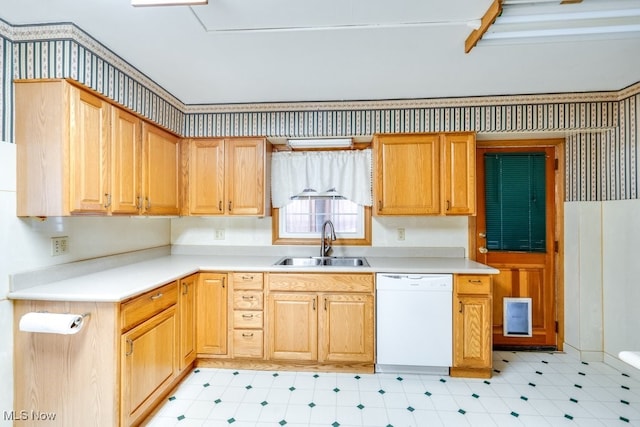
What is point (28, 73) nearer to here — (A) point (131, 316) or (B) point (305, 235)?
(A) point (131, 316)

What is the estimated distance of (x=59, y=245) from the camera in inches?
73.7

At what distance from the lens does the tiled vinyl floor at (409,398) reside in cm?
187

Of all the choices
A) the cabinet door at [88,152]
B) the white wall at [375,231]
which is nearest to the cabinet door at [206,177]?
the white wall at [375,231]

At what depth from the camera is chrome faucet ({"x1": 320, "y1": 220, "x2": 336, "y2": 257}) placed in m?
2.86

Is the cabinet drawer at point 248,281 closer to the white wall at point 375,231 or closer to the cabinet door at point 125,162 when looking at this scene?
the white wall at point 375,231

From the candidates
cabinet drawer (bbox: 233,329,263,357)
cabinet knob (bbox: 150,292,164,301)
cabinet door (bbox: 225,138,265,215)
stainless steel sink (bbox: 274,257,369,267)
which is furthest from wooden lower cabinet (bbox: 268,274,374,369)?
cabinet knob (bbox: 150,292,164,301)

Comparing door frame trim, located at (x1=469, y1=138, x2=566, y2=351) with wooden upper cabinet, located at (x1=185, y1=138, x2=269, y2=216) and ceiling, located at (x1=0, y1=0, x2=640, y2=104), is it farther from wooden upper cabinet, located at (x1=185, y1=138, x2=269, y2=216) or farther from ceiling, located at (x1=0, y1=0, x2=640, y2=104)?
wooden upper cabinet, located at (x1=185, y1=138, x2=269, y2=216)

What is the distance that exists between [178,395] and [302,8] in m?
2.60

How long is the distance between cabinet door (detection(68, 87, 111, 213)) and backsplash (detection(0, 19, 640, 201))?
0.25m

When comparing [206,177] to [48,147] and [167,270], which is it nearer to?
[167,270]

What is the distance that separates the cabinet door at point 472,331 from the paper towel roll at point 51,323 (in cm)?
247

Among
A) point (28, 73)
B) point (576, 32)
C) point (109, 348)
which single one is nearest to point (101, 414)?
point (109, 348)

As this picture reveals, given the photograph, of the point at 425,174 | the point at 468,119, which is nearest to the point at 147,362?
the point at 425,174

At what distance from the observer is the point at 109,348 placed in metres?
1.59
